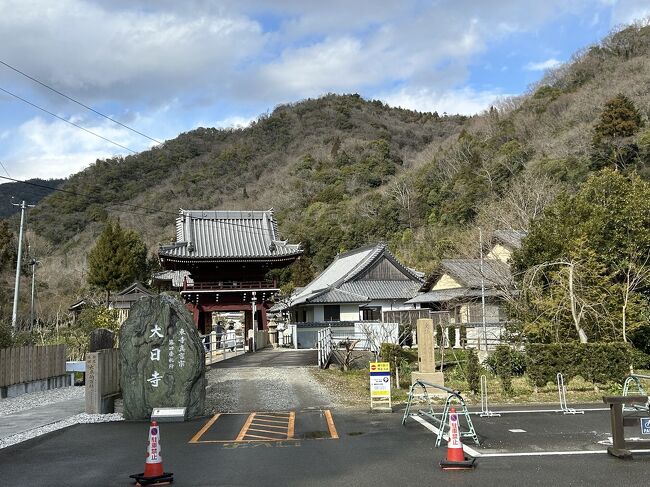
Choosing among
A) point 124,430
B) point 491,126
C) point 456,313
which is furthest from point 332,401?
point 491,126

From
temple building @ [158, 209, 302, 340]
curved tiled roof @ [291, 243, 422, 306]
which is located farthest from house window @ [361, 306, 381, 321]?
temple building @ [158, 209, 302, 340]

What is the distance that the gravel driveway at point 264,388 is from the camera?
47.2 ft

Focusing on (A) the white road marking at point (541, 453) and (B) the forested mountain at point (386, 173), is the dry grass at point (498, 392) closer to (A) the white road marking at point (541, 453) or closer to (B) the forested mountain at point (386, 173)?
(A) the white road marking at point (541, 453)

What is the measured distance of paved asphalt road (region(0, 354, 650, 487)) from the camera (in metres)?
7.21

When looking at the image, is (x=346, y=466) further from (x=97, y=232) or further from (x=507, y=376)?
(x=97, y=232)

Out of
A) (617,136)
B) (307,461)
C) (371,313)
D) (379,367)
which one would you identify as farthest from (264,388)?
(617,136)

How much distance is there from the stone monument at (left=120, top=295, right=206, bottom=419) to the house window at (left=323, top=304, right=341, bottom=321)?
29.6m

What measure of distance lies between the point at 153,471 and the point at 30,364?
11768mm

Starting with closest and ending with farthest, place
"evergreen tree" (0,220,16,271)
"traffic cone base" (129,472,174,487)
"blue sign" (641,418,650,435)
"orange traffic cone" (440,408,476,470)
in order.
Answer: "traffic cone base" (129,472,174,487) → "orange traffic cone" (440,408,476,470) → "blue sign" (641,418,650,435) → "evergreen tree" (0,220,16,271)

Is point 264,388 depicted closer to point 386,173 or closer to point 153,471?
point 153,471

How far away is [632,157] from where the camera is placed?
4244 cm

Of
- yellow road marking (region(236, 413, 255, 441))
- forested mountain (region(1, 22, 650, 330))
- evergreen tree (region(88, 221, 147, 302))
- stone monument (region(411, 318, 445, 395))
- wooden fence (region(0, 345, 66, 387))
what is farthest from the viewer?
evergreen tree (region(88, 221, 147, 302))

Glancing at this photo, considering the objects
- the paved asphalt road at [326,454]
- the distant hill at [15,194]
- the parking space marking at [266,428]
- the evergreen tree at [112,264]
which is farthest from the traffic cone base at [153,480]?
the distant hill at [15,194]

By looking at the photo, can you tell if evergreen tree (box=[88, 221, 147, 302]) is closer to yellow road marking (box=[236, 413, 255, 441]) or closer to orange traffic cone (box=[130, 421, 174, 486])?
yellow road marking (box=[236, 413, 255, 441])
